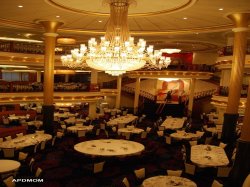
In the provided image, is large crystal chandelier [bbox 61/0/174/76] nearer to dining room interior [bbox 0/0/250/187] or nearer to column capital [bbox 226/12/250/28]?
dining room interior [bbox 0/0/250/187]

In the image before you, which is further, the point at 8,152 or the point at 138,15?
the point at 138,15

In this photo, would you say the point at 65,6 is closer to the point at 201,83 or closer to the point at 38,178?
the point at 38,178

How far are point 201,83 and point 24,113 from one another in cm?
1606

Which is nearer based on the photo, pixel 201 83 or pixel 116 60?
pixel 116 60

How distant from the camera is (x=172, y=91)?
2636 cm

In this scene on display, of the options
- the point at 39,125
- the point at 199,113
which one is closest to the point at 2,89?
the point at 39,125

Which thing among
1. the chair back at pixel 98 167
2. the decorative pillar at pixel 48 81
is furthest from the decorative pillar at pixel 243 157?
the decorative pillar at pixel 48 81

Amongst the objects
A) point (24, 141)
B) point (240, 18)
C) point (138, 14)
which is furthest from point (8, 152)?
point (240, 18)

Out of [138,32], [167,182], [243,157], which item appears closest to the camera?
[243,157]

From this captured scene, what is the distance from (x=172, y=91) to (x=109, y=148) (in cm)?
1751

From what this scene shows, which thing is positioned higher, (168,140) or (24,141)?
(24,141)

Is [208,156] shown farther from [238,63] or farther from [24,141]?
[24,141]

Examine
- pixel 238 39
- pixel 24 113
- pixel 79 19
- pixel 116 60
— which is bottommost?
pixel 24 113

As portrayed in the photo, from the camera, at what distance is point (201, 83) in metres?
25.5
